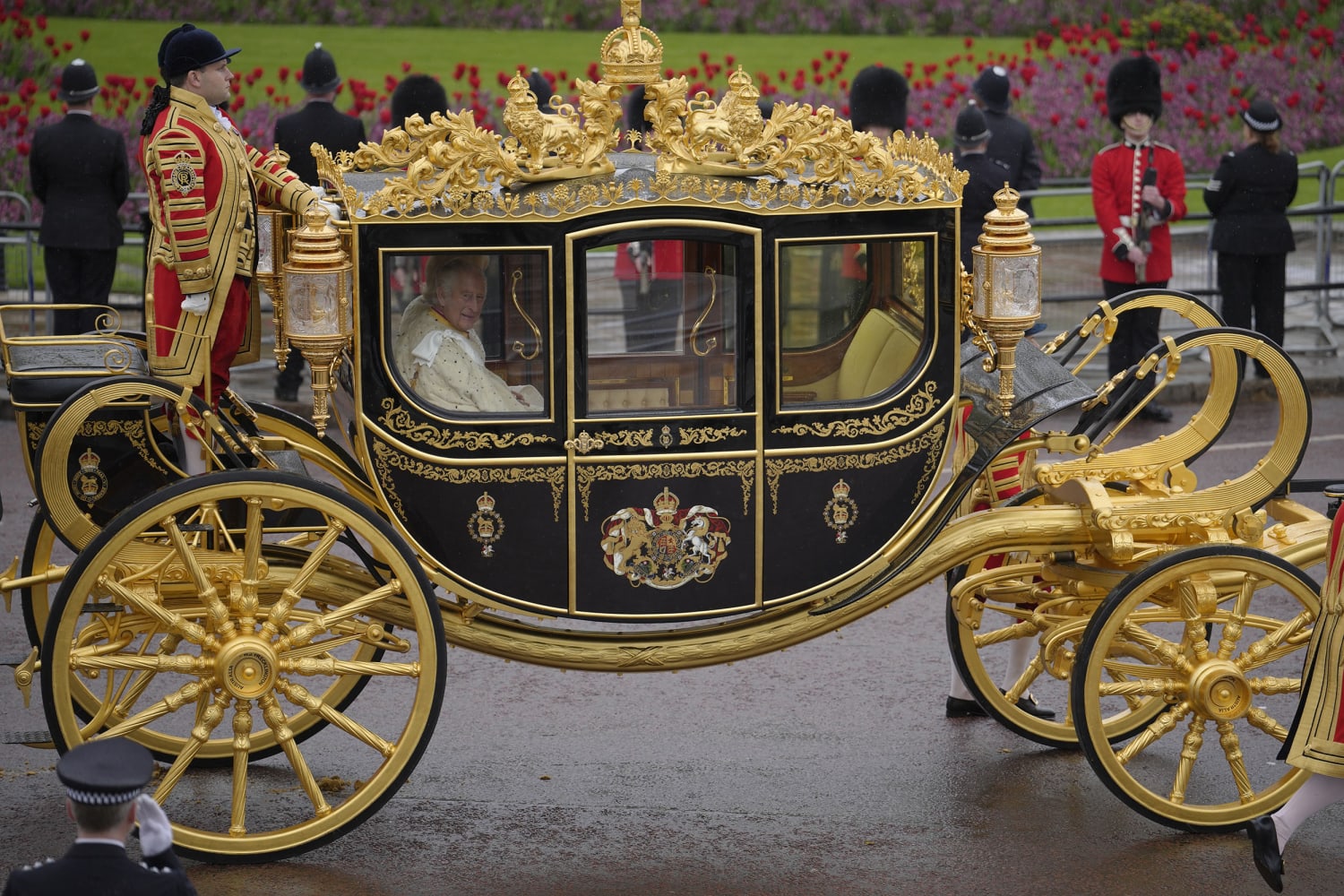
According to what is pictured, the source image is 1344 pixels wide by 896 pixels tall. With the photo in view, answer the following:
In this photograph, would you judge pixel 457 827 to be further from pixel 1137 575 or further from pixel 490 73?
pixel 490 73

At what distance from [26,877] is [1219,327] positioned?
3726 mm

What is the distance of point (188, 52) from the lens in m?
4.93

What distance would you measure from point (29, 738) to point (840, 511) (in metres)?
2.46

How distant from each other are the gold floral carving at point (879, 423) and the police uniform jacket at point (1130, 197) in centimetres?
A: 533

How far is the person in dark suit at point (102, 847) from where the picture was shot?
3.25 m

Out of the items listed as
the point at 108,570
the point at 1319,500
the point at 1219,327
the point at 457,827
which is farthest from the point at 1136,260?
the point at 108,570

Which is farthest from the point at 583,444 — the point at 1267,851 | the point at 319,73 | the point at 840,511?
the point at 319,73

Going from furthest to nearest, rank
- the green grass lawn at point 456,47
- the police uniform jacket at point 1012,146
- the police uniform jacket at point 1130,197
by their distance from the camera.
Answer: the green grass lawn at point 456,47 < the police uniform jacket at point 1012,146 < the police uniform jacket at point 1130,197

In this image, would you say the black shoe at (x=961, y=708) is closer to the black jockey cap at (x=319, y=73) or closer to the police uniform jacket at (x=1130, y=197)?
the police uniform jacket at (x=1130, y=197)

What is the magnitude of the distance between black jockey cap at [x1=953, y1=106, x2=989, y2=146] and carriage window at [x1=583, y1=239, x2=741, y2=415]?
499 centimetres

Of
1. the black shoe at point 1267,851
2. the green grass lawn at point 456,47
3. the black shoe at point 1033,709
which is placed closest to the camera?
the black shoe at point 1267,851

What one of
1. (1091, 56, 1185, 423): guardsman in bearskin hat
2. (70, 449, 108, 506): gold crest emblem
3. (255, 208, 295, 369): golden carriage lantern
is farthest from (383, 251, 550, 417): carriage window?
(1091, 56, 1185, 423): guardsman in bearskin hat

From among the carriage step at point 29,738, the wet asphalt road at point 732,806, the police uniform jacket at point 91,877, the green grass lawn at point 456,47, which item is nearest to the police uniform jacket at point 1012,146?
the wet asphalt road at point 732,806

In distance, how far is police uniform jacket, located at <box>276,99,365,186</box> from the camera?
32.0ft
